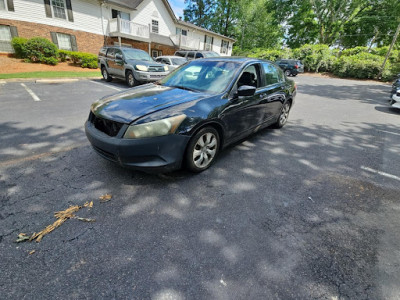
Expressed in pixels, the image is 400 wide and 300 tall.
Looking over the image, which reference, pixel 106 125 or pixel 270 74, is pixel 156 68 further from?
pixel 106 125

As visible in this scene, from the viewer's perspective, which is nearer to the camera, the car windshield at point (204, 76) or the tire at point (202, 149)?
the tire at point (202, 149)

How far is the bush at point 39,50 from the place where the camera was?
13.7 m

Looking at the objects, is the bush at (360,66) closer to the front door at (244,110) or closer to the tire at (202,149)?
the front door at (244,110)

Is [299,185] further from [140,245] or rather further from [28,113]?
[28,113]

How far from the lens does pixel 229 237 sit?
2.11m

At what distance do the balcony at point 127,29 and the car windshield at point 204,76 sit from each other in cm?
1782

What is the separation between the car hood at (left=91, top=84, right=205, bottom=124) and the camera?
103 inches

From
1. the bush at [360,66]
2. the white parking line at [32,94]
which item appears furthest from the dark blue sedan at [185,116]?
the bush at [360,66]

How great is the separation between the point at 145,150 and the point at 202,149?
34.3 inches

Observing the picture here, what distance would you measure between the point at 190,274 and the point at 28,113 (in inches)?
231

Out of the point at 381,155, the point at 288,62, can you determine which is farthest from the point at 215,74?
the point at 288,62

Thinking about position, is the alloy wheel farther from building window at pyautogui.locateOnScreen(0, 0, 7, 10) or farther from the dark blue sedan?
building window at pyautogui.locateOnScreen(0, 0, 7, 10)

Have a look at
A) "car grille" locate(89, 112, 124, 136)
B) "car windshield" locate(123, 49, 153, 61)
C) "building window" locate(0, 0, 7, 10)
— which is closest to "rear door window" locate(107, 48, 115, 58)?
"car windshield" locate(123, 49, 153, 61)

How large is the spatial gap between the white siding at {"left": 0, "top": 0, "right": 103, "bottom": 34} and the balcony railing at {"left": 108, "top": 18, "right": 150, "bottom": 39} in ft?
3.73
